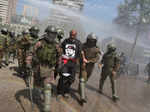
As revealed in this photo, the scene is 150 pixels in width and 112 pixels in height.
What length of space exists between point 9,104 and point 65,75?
1.76m

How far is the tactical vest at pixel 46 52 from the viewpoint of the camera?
14.7 ft

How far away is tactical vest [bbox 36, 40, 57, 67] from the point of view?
448 centimetres

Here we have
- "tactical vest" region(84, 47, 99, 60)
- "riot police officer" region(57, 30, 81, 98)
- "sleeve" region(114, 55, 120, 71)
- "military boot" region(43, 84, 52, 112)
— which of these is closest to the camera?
"military boot" region(43, 84, 52, 112)

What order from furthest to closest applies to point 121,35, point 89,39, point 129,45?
point 121,35 < point 129,45 < point 89,39

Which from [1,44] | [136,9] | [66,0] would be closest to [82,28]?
[66,0]

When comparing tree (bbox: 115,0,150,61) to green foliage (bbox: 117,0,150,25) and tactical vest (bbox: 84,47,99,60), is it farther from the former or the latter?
tactical vest (bbox: 84,47,99,60)

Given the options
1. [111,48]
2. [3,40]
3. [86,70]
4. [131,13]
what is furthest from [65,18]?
[86,70]

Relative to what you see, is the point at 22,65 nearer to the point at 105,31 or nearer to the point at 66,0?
the point at 105,31

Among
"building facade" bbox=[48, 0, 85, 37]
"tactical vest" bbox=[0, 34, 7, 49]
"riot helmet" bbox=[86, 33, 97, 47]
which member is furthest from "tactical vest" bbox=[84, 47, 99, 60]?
"building facade" bbox=[48, 0, 85, 37]

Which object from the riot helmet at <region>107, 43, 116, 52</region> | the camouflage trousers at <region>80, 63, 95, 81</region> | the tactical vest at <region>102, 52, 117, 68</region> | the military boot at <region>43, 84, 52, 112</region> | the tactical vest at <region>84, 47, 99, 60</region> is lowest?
the military boot at <region>43, 84, 52, 112</region>

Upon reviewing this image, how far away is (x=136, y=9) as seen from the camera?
128 feet

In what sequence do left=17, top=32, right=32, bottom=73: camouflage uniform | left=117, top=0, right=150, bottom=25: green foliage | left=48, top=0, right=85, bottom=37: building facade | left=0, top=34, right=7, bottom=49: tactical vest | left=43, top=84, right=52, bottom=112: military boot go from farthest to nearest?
left=48, top=0, right=85, bottom=37: building facade, left=117, top=0, right=150, bottom=25: green foliage, left=0, top=34, right=7, bottom=49: tactical vest, left=17, top=32, right=32, bottom=73: camouflage uniform, left=43, top=84, right=52, bottom=112: military boot

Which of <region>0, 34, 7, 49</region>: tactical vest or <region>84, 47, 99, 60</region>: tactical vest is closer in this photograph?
<region>84, 47, 99, 60</region>: tactical vest

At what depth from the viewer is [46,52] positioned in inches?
176
